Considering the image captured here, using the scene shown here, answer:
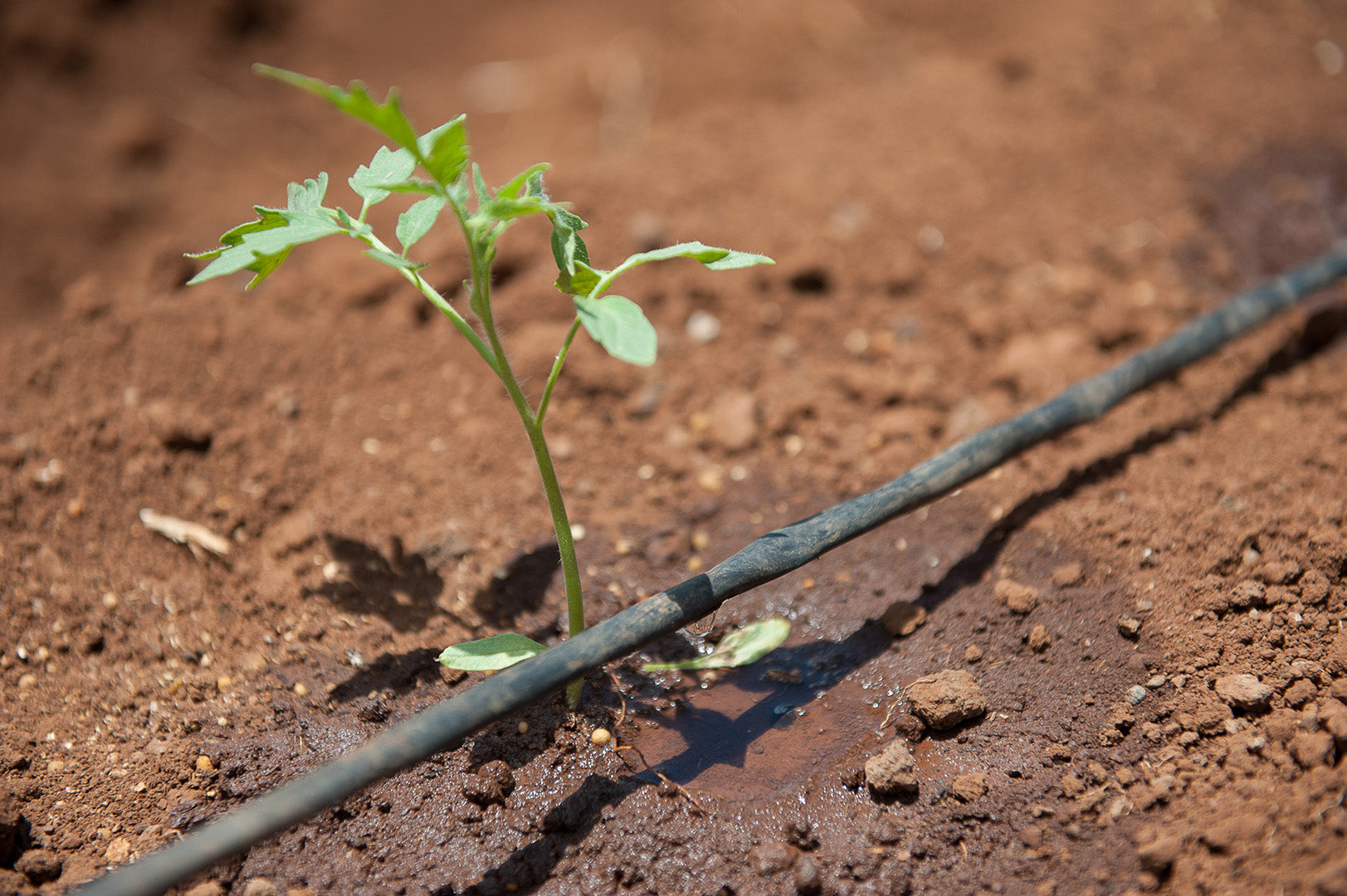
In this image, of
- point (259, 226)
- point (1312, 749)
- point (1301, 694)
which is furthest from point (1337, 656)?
point (259, 226)

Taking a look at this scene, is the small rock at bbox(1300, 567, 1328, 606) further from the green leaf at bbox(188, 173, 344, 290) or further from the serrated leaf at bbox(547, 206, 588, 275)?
the green leaf at bbox(188, 173, 344, 290)

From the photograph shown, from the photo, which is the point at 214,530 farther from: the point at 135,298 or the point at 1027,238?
the point at 1027,238

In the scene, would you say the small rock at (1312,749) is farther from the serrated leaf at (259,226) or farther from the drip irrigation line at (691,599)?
the serrated leaf at (259,226)

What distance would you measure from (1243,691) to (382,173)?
70.5 inches

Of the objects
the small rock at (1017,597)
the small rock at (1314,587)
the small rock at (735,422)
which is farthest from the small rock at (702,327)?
the small rock at (1314,587)

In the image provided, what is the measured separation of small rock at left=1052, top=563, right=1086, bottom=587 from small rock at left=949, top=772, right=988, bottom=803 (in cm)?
51

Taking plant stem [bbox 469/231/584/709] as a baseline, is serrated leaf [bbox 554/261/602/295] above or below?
above

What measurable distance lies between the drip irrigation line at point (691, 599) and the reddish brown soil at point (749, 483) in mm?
157

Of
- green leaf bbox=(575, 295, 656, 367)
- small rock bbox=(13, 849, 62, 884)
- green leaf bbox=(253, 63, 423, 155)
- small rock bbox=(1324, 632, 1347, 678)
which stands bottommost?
small rock bbox=(1324, 632, 1347, 678)

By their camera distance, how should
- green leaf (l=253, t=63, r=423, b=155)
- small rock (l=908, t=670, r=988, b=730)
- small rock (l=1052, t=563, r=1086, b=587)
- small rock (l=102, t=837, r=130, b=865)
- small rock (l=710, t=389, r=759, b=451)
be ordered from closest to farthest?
green leaf (l=253, t=63, r=423, b=155), small rock (l=102, t=837, r=130, b=865), small rock (l=908, t=670, r=988, b=730), small rock (l=1052, t=563, r=1086, b=587), small rock (l=710, t=389, r=759, b=451)

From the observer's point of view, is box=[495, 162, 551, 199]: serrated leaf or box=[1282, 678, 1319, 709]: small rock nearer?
box=[495, 162, 551, 199]: serrated leaf

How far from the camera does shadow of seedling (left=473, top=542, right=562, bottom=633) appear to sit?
1891 millimetres

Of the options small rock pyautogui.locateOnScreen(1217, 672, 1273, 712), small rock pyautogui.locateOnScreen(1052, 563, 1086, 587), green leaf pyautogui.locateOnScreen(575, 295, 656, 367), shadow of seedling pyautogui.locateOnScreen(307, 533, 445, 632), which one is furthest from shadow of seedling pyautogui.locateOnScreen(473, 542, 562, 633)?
small rock pyautogui.locateOnScreen(1217, 672, 1273, 712)

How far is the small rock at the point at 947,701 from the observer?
160cm
